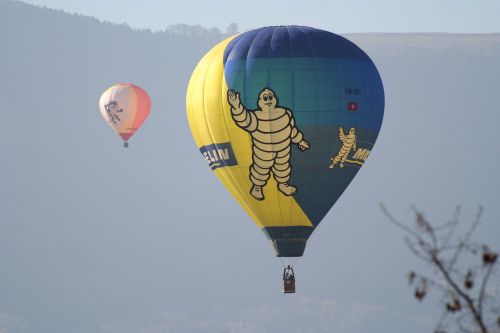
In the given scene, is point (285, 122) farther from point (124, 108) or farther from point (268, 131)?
point (124, 108)

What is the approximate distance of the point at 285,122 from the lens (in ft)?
145

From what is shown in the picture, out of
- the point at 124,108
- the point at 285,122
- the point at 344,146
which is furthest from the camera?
the point at 124,108

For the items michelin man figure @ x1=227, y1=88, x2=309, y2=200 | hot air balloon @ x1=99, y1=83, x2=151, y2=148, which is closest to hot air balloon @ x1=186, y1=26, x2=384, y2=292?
michelin man figure @ x1=227, y1=88, x2=309, y2=200

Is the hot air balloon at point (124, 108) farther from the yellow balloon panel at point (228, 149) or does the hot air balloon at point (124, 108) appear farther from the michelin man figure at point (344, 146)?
the michelin man figure at point (344, 146)

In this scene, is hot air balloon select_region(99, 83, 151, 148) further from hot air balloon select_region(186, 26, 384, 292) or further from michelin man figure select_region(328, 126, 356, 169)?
michelin man figure select_region(328, 126, 356, 169)

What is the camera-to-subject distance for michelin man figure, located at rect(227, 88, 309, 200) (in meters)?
43.8

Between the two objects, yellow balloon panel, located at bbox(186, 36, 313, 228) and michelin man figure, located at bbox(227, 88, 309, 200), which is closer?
michelin man figure, located at bbox(227, 88, 309, 200)

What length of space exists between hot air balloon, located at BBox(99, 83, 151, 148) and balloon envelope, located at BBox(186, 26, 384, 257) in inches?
2033

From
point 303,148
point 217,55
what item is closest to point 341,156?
point 303,148

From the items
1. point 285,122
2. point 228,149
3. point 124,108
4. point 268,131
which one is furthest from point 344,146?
point 124,108

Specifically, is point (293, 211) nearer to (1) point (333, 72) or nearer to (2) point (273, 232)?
(2) point (273, 232)

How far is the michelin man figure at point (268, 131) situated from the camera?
43.8 meters

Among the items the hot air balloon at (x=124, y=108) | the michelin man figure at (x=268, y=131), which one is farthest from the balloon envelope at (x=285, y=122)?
the hot air balloon at (x=124, y=108)

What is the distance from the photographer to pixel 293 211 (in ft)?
148
